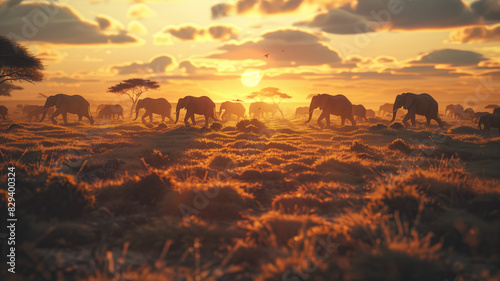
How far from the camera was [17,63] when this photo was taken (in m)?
27.3

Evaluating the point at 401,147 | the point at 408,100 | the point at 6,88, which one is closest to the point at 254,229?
the point at 401,147

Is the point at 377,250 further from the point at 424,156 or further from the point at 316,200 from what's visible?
the point at 424,156

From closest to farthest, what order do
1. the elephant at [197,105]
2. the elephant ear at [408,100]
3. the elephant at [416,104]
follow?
the elephant ear at [408,100], the elephant at [416,104], the elephant at [197,105]

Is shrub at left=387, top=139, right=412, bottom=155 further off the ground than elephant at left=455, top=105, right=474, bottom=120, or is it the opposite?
elephant at left=455, top=105, right=474, bottom=120

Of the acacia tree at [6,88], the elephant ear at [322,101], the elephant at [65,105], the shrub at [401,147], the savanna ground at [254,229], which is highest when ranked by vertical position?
the acacia tree at [6,88]

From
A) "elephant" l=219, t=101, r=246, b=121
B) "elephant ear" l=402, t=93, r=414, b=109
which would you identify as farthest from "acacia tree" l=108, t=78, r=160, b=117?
"elephant ear" l=402, t=93, r=414, b=109

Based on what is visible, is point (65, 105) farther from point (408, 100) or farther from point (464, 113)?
point (464, 113)

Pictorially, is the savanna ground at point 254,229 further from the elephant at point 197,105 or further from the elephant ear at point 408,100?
the elephant ear at point 408,100

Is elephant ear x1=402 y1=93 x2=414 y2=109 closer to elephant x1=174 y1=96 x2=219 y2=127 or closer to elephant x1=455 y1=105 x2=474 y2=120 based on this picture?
elephant x1=174 y1=96 x2=219 y2=127

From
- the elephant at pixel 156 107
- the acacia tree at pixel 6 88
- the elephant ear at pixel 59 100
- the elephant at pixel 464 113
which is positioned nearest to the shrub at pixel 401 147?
the elephant ear at pixel 59 100

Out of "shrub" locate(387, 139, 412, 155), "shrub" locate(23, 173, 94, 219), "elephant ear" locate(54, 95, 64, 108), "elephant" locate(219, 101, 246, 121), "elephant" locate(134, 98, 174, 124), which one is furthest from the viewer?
"elephant" locate(219, 101, 246, 121)

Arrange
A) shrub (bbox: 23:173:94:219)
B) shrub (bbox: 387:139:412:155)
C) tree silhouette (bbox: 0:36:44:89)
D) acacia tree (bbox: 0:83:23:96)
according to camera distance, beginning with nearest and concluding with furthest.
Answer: shrub (bbox: 23:173:94:219)
shrub (bbox: 387:139:412:155)
tree silhouette (bbox: 0:36:44:89)
acacia tree (bbox: 0:83:23:96)

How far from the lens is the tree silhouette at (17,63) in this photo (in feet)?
87.4

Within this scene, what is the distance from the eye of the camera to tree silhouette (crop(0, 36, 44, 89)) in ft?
87.4
